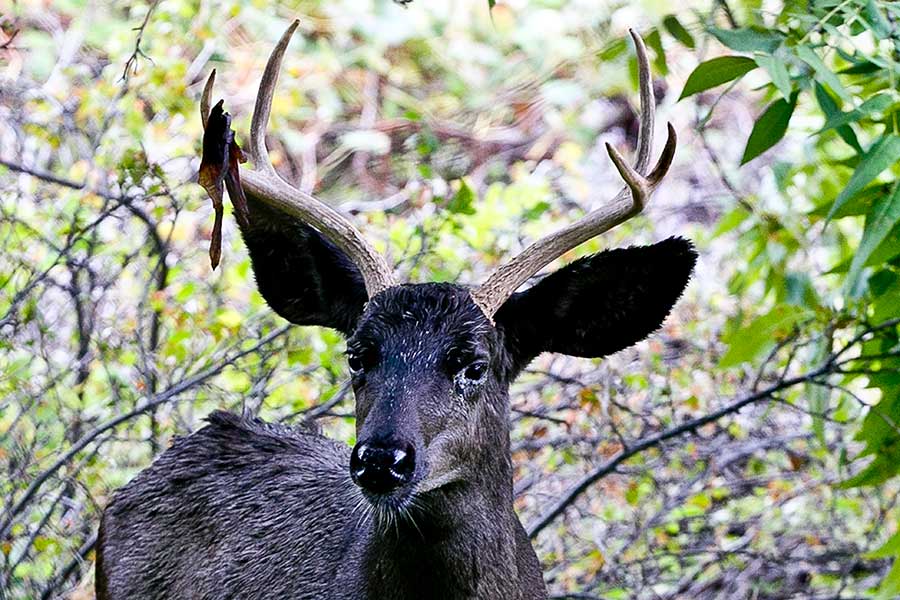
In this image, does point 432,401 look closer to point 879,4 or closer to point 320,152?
point 879,4

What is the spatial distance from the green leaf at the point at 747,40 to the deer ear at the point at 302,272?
5.08 ft

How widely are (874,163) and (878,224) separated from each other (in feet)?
0.94

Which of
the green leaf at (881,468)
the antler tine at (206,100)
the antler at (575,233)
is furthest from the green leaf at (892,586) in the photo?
the antler tine at (206,100)

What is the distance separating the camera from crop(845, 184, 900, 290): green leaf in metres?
4.81

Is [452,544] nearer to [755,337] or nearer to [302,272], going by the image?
[302,272]

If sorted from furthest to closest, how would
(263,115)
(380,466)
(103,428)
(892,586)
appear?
(103,428), (892,586), (263,115), (380,466)

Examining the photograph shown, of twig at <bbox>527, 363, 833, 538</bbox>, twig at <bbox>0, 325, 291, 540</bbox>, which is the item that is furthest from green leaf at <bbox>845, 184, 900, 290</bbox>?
twig at <bbox>0, 325, 291, 540</bbox>

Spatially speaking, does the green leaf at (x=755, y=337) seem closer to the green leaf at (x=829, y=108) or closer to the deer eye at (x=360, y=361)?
the green leaf at (x=829, y=108)

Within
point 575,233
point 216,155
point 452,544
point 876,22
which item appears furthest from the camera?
point 876,22

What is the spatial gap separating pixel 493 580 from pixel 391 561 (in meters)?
0.35

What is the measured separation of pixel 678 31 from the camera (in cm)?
601

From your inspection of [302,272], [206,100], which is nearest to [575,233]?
[302,272]

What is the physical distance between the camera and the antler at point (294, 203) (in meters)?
4.87

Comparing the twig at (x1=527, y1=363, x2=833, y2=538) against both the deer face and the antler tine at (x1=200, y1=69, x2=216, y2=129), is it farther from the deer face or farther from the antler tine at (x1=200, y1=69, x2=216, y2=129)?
the antler tine at (x1=200, y1=69, x2=216, y2=129)
